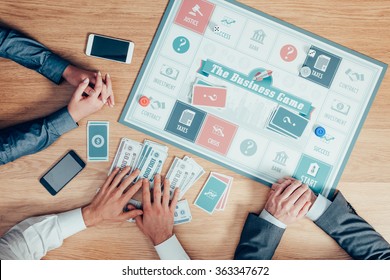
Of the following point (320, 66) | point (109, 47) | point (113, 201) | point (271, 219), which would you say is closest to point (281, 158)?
point (271, 219)

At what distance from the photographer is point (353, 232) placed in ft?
4.16

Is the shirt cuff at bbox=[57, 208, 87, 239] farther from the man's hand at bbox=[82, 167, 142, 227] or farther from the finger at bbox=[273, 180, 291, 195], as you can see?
the finger at bbox=[273, 180, 291, 195]

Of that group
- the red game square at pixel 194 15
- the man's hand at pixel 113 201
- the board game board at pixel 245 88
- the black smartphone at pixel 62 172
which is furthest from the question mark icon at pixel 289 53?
the black smartphone at pixel 62 172

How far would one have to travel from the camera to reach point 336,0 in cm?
129

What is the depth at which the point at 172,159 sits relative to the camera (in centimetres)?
130

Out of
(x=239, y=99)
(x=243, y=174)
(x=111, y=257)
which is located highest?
(x=239, y=99)

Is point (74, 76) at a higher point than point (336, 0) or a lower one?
lower

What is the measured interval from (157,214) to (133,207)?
0.27 feet

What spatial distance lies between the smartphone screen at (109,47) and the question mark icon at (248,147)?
1.52 feet

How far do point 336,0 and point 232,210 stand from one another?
0.74m

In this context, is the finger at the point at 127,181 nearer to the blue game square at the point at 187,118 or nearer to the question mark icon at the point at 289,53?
the blue game square at the point at 187,118

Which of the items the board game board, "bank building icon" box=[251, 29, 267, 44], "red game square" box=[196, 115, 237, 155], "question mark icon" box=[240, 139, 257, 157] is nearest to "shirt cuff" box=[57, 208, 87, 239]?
the board game board
